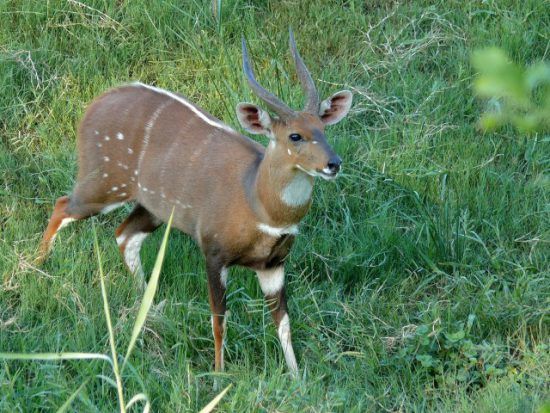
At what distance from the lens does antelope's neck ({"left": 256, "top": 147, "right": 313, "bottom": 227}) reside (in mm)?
3992

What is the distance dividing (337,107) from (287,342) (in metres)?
1.09

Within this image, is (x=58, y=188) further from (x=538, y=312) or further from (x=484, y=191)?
(x=538, y=312)

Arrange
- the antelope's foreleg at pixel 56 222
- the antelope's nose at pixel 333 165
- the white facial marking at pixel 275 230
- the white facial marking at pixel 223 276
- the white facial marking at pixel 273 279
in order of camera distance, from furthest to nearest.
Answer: the antelope's foreleg at pixel 56 222
the white facial marking at pixel 273 279
the white facial marking at pixel 223 276
the white facial marking at pixel 275 230
the antelope's nose at pixel 333 165

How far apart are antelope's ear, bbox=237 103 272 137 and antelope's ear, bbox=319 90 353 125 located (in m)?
0.28

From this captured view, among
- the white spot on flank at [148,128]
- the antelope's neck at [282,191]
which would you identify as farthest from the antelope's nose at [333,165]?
the white spot on flank at [148,128]

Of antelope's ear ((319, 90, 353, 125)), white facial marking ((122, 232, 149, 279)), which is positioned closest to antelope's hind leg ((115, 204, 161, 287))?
white facial marking ((122, 232, 149, 279))

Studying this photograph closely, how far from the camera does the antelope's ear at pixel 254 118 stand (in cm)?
406

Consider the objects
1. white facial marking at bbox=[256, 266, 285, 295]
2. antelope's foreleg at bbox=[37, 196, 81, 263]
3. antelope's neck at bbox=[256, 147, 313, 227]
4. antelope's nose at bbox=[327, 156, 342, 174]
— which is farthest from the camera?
antelope's foreleg at bbox=[37, 196, 81, 263]

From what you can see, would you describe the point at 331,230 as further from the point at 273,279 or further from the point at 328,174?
the point at 328,174

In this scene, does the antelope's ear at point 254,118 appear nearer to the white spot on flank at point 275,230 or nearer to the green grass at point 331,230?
the white spot on flank at point 275,230

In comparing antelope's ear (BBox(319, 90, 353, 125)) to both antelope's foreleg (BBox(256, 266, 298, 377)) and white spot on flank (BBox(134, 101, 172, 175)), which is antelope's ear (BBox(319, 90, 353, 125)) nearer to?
antelope's foreleg (BBox(256, 266, 298, 377))

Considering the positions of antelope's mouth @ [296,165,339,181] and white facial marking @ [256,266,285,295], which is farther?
white facial marking @ [256,266,285,295]

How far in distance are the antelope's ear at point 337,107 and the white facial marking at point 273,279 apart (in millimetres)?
719

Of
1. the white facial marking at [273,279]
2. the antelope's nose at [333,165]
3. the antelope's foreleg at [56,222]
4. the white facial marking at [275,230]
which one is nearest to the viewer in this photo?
the antelope's nose at [333,165]
